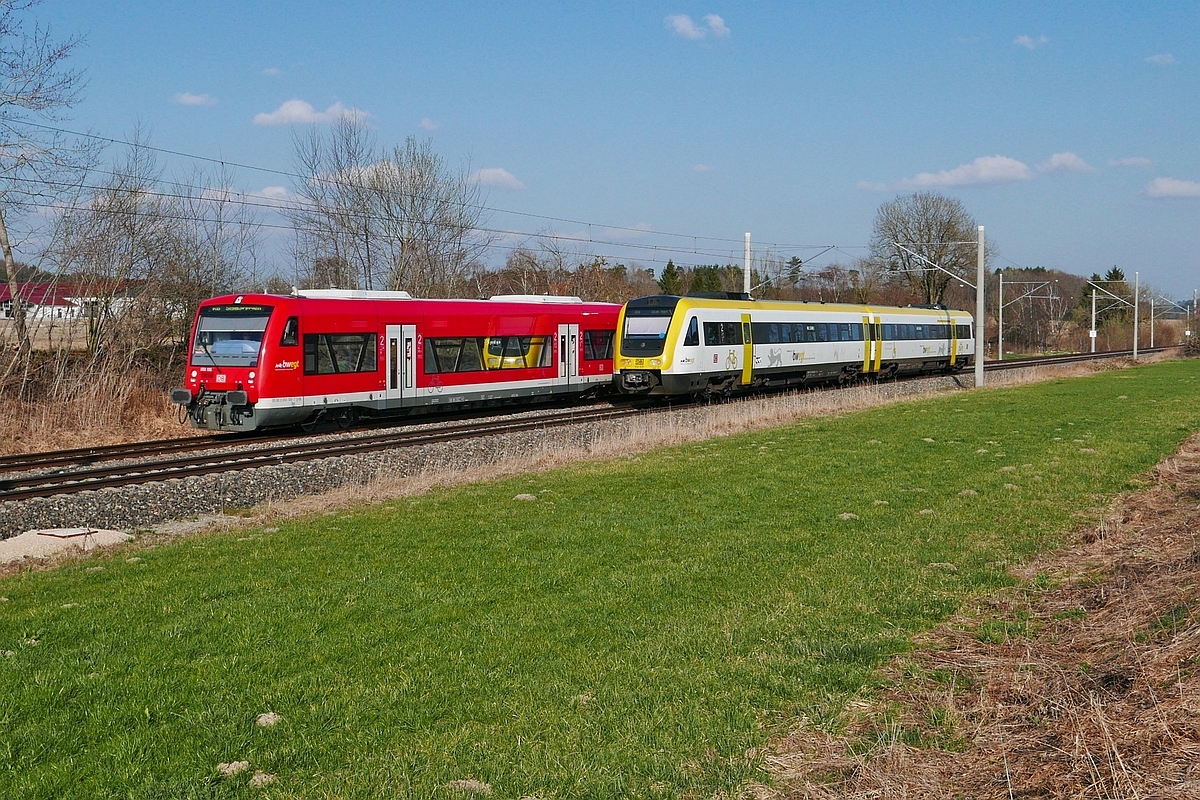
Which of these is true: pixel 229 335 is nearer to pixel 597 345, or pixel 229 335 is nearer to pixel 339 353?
pixel 339 353

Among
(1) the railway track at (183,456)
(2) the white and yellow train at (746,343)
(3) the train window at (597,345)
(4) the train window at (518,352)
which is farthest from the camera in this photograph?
(3) the train window at (597,345)

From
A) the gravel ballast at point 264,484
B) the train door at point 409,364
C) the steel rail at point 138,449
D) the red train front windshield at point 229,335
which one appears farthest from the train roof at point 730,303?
the red train front windshield at point 229,335

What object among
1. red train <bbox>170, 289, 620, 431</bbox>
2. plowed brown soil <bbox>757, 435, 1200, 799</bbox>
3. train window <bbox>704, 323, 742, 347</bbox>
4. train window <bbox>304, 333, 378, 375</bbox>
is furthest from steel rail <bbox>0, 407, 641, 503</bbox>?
plowed brown soil <bbox>757, 435, 1200, 799</bbox>

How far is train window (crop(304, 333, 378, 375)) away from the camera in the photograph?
1995 cm

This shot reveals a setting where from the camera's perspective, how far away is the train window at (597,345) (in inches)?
1089

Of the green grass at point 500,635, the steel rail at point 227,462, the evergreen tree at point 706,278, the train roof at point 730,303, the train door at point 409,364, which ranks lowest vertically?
the green grass at point 500,635

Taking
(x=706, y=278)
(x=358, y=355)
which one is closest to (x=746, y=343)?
(x=358, y=355)

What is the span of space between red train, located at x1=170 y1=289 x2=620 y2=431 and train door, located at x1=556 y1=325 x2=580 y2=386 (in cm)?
5

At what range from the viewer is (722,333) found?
27.2 m

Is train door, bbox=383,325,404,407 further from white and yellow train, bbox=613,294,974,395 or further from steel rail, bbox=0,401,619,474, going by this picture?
Result: white and yellow train, bbox=613,294,974,395

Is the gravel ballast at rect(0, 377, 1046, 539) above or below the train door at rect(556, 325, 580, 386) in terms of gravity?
below

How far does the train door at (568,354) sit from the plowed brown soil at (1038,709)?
65.0 ft

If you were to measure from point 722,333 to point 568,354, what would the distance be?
14.4ft

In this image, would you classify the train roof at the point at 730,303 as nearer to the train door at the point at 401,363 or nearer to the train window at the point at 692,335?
the train window at the point at 692,335
